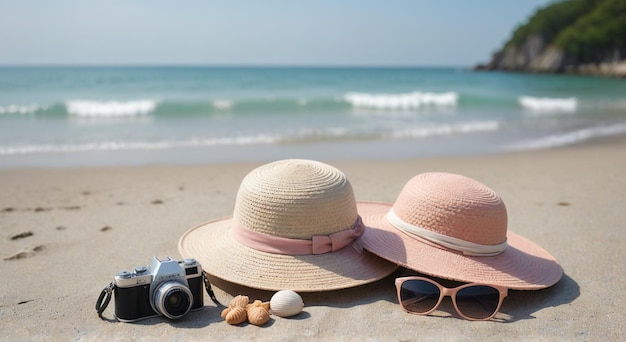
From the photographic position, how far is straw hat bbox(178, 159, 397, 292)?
3.02 meters

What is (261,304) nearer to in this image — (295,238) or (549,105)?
(295,238)

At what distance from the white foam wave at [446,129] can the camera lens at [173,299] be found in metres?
8.53

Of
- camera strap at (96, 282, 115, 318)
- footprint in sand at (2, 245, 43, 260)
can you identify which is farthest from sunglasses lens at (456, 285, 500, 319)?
footprint in sand at (2, 245, 43, 260)

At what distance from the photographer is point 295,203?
9.97 feet

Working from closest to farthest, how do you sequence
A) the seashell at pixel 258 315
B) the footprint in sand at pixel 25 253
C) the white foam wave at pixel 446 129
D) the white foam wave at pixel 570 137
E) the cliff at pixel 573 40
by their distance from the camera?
the seashell at pixel 258 315 → the footprint in sand at pixel 25 253 → the white foam wave at pixel 570 137 → the white foam wave at pixel 446 129 → the cliff at pixel 573 40

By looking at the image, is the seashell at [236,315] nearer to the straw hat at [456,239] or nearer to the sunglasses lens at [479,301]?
the straw hat at [456,239]

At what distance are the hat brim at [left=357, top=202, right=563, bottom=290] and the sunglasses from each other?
5 centimetres

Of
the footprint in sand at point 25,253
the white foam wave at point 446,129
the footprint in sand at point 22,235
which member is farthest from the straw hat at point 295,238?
the white foam wave at point 446,129

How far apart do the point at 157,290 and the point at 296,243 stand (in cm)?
80

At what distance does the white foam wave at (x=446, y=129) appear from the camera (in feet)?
36.8

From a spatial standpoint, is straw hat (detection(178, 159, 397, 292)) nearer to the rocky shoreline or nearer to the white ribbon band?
the white ribbon band

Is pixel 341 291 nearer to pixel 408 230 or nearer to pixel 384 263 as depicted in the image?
pixel 384 263

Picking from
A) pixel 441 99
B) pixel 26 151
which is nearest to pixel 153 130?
pixel 26 151

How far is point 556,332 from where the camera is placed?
2.80m
